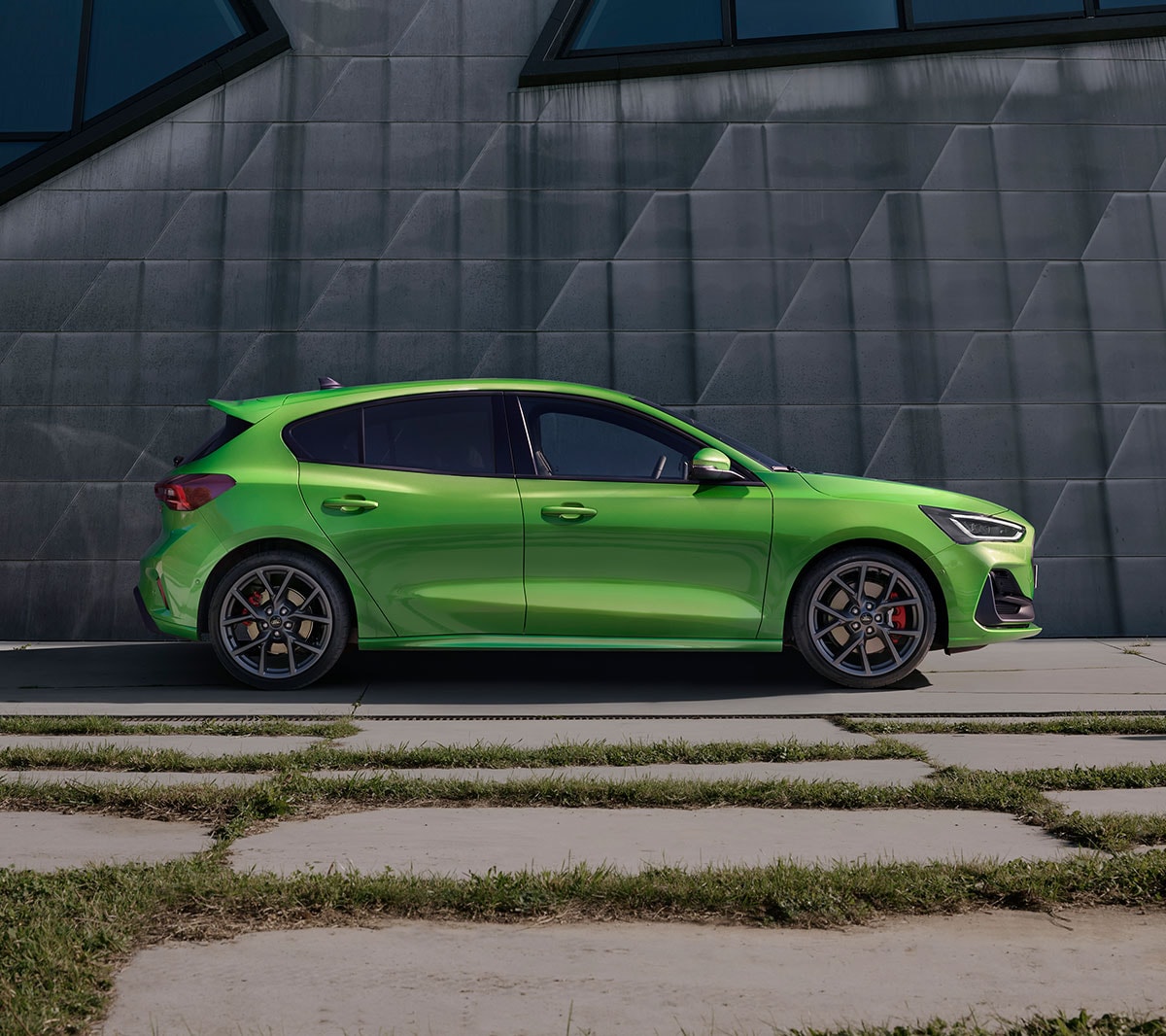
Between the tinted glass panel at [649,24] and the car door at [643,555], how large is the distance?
5275 mm

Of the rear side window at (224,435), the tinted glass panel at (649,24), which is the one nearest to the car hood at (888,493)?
the rear side window at (224,435)

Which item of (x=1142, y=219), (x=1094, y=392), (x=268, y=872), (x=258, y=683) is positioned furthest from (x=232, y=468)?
(x=1142, y=219)

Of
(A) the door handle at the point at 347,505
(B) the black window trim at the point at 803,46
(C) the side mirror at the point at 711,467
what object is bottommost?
(A) the door handle at the point at 347,505

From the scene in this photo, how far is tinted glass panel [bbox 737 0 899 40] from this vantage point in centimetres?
928

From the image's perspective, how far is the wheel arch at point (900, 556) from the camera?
556 cm

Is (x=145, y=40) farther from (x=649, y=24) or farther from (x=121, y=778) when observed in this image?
(x=121, y=778)

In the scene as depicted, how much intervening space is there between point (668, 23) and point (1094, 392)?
4.82 metres

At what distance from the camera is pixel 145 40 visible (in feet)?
30.6

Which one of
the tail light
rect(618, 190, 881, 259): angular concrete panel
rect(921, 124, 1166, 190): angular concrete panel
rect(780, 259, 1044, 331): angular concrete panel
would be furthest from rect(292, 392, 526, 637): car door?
rect(921, 124, 1166, 190): angular concrete panel

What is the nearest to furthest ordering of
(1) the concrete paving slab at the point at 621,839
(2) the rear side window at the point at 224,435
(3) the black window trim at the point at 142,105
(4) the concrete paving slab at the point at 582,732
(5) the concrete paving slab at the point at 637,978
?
(5) the concrete paving slab at the point at 637,978
(1) the concrete paving slab at the point at 621,839
(4) the concrete paving slab at the point at 582,732
(2) the rear side window at the point at 224,435
(3) the black window trim at the point at 142,105

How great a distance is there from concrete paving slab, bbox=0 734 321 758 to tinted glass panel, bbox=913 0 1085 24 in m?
8.43

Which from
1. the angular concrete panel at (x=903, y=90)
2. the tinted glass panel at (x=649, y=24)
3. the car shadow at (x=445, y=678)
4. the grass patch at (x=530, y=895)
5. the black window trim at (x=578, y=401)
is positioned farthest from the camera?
the tinted glass panel at (x=649, y=24)

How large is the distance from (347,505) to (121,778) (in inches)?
95.3

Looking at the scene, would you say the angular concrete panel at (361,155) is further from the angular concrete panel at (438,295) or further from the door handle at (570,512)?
the door handle at (570,512)
